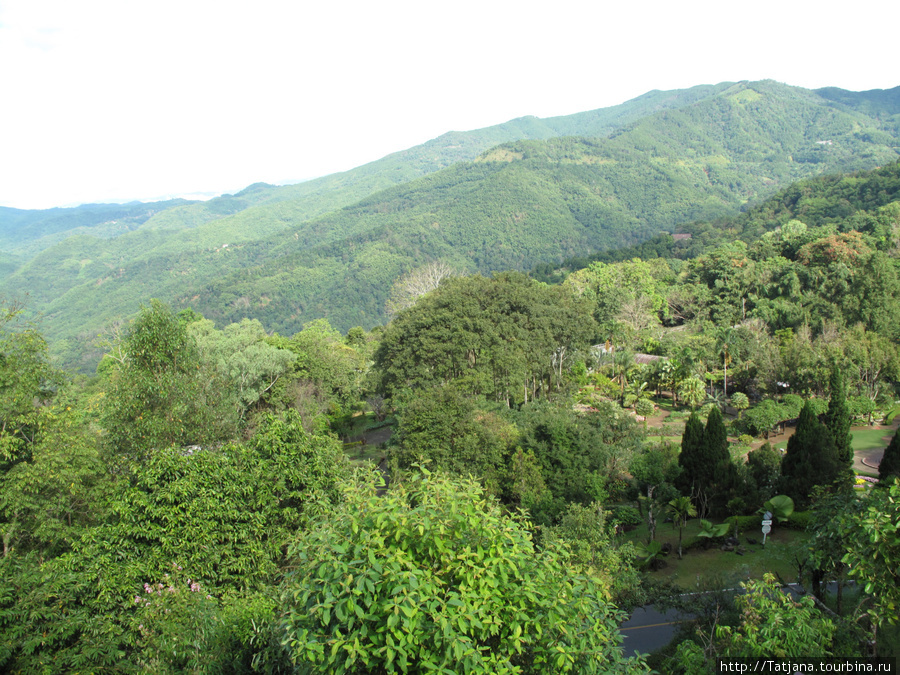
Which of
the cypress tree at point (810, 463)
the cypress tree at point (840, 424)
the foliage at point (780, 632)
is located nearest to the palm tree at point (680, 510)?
the cypress tree at point (810, 463)

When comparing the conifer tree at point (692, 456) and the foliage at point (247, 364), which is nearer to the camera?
the conifer tree at point (692, 456)

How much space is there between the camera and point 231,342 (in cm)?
3023

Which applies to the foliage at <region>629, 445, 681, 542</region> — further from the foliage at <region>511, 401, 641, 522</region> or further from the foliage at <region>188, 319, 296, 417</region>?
the foliage at <region>188, 319, 296, 417</region>

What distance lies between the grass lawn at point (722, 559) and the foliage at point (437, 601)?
34.9 feet

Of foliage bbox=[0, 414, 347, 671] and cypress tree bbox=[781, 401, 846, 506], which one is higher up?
foliage bbox=[0, 414, 347, 671]

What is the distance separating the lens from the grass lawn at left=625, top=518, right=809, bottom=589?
14203mm

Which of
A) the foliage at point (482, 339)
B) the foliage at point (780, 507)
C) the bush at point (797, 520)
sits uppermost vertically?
the foliage at point (482, 339)

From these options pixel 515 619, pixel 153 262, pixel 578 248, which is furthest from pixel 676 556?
pixel 153 262

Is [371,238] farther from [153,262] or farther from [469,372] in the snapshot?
[469,372]

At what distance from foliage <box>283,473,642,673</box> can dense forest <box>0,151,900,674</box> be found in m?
0.03

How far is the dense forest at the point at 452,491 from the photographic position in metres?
4.60

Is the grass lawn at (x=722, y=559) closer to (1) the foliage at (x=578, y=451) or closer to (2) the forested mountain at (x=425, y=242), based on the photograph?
(1) the foliage at (x=578, y=451)

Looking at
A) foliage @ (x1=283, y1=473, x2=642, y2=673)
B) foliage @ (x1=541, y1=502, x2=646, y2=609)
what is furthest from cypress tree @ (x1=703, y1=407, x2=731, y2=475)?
foliage @ (x1=283, y1=473, x2=642, y2=673)

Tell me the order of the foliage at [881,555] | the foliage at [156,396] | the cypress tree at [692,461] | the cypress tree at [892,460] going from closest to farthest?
the foliage at [881,555] → the foliage at [156,396] → the cypress tree at [892,460] → the cypress tree at [692,461]
